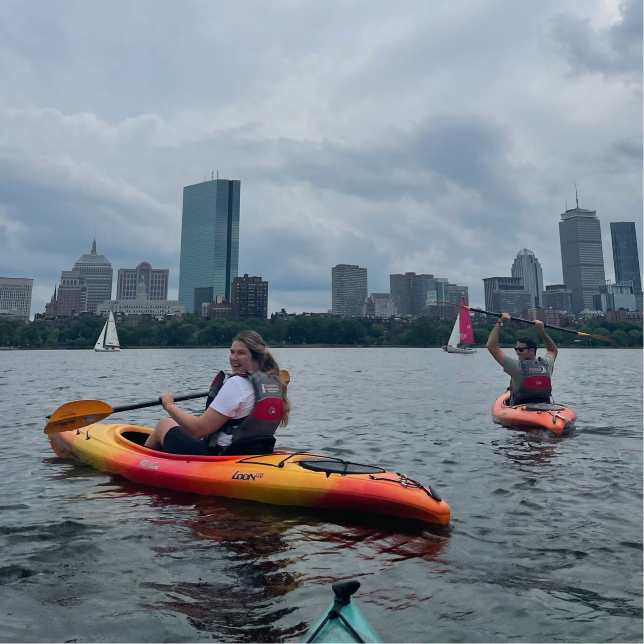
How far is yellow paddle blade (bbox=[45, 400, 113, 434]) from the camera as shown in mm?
7922

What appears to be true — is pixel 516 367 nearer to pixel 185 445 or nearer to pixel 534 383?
pixel 534 383

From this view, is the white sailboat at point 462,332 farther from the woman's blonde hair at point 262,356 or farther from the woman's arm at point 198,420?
the woman's arm at point 198,420

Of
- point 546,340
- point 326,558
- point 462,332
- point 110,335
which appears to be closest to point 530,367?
point 546,340

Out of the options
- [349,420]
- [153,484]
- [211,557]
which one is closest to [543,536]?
[211,557]

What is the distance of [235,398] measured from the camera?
19.5ft

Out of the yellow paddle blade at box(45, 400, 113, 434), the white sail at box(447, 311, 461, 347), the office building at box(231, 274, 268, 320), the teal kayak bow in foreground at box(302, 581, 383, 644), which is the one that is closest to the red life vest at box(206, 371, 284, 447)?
the yellow paddle blade at box(45, 400, 113, 434)

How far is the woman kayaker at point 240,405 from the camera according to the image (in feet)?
19.5

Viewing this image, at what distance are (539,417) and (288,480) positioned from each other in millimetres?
6792

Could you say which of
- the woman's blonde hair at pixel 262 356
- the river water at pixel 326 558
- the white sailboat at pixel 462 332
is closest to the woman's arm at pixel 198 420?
the woman's blonde hair at pixel 262 356

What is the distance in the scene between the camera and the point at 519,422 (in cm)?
1104

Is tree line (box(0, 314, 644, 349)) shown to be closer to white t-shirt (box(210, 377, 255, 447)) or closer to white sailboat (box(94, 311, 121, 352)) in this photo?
white sailboat (box(94, 311, 121, 352))

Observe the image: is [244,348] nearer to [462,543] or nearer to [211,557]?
[211,557]

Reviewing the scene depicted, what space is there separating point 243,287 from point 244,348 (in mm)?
195596

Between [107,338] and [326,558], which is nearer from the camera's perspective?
[326,558]
